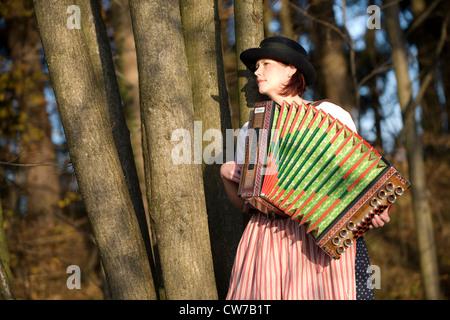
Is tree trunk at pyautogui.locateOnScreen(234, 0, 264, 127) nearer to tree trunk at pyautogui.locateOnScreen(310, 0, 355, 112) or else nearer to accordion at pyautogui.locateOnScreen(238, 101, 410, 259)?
accordion at pyautogui.locateOnScreen(238, 101, 410, 259)

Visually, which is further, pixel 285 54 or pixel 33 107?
pixel 33 107

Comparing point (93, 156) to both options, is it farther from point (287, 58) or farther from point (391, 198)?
point (391, 198)

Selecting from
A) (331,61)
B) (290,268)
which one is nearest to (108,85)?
(290,268)

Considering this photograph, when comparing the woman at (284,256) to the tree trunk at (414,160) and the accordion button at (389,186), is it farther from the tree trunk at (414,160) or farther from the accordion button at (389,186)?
the tree trunk at (414,160)

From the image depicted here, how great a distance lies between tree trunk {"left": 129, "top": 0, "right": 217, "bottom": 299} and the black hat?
0.50 m

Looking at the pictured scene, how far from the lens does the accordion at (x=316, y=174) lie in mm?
2959

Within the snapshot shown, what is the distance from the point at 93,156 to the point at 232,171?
93cm

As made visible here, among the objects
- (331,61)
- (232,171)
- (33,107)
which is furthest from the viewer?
(33,107)

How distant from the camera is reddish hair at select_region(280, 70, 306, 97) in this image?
343 cm

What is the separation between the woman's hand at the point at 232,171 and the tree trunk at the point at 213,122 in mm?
614

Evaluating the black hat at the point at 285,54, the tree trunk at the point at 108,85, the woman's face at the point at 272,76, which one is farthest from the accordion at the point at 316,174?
the tree trunk at the point at 108,85

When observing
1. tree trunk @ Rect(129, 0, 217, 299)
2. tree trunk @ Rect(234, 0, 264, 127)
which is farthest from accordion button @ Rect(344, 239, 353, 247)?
tree trunk @ Rect(234, 0, 264, 127)

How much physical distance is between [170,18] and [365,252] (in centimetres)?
193

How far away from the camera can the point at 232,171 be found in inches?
129
